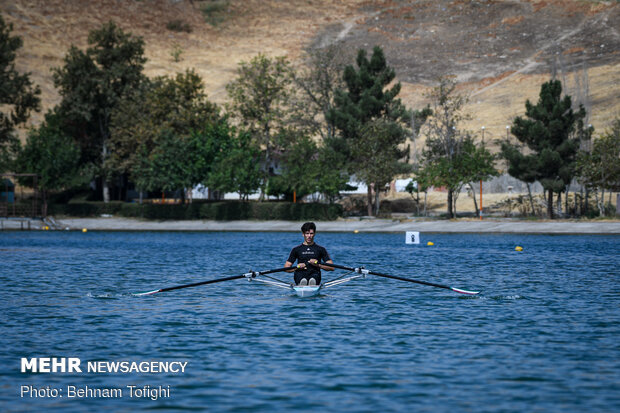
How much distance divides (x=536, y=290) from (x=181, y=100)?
76.2 m

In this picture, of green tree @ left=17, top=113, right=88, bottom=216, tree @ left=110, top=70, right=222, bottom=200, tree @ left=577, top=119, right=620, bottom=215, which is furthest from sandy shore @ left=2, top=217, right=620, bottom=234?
tree @ left=110, top=70, right=222, bottom=200

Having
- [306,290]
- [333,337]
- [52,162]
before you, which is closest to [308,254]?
[306,290]

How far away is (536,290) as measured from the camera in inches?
1200

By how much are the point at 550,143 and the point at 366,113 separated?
79.0ft

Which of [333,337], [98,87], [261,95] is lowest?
[333,337]

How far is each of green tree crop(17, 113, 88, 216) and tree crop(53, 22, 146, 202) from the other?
207 inches

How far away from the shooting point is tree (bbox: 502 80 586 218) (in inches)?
3125

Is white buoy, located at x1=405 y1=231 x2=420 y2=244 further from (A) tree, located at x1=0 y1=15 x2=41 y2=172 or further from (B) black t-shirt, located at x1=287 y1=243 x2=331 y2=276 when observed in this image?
(A) tree, located at x1=0 y1=15 x2=41 y2=172

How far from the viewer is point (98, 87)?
4203 inches

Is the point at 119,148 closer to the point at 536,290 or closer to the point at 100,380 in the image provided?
the point at 536,290

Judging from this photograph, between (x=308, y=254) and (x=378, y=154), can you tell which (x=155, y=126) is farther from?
(x=308, y=254)

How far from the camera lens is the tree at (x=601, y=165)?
3083 inches

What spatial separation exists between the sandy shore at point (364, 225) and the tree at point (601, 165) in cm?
511

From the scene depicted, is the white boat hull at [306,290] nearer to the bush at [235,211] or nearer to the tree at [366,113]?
the bush at [235,211]
